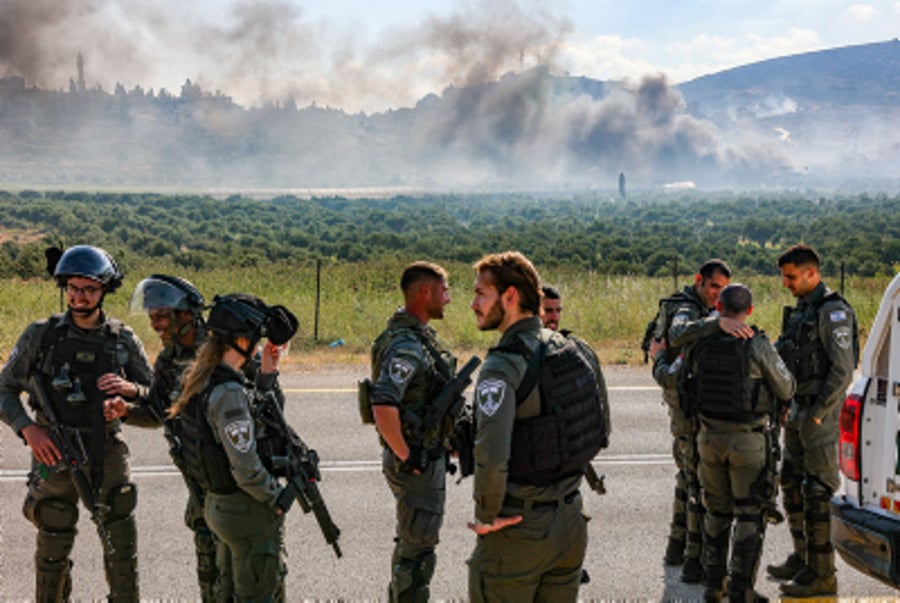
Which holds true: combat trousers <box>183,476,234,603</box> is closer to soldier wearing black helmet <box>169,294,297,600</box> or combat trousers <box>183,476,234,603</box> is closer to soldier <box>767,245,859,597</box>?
soldier wearing black helmet <box>169,294,297,600</box>

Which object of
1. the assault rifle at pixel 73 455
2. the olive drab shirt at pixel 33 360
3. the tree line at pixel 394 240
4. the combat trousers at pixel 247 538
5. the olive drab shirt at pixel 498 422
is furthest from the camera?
the tree line at pixel 394 240

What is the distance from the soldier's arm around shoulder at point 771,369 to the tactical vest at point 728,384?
0.12 feet

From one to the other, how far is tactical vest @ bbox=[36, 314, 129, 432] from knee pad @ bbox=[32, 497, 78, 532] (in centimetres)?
41

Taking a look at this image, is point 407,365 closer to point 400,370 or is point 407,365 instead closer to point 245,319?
point 400,370

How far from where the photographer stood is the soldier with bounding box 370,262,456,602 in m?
4.27

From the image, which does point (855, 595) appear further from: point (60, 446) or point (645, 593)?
point (60, 446)

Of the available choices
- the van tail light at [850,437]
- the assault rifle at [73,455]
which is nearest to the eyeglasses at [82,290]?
the assault rifle at [73,455]

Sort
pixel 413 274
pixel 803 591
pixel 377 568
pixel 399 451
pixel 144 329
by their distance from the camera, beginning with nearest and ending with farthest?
pixel 399 451 < pixel 413 274 < pixel 803 591 < pixel 377 568 < pixel 144 329

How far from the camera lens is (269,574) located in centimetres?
388

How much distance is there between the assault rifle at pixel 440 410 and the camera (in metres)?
4.18

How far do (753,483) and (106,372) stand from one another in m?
3.38

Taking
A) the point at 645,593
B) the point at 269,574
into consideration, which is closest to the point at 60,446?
the point at 269,574

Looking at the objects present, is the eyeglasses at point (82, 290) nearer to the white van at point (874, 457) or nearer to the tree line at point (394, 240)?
the white van at point (874, 457)

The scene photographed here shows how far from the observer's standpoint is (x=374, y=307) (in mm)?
17688
